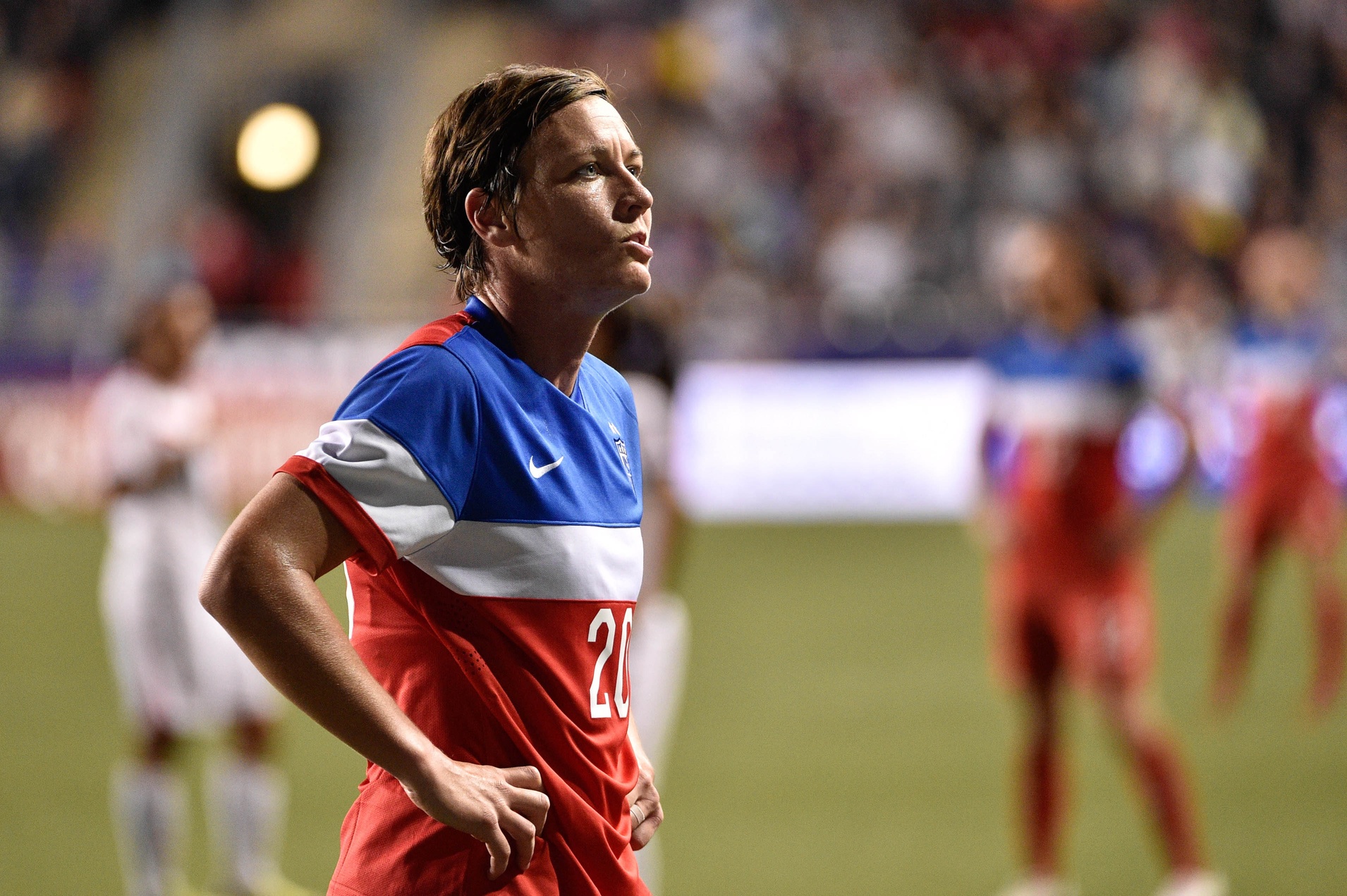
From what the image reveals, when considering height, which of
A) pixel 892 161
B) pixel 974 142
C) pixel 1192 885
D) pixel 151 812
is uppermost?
pixel 974 142

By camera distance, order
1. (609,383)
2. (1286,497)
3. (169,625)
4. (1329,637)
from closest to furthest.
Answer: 1. (609,383)
2. (169,625)
3. (1329,637)
4. (1286,497)

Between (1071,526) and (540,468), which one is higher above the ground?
(540,468)

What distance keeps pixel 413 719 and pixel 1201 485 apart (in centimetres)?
1434

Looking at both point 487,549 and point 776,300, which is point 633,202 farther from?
point 776,300

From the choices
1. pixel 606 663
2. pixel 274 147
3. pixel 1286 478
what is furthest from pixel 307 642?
pixel 1286 478

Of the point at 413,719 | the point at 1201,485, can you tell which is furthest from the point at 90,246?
the point at 413,719

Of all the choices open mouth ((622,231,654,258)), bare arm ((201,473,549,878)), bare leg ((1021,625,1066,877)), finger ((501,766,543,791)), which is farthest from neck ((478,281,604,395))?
bare leg ((1021,625,1066,877))

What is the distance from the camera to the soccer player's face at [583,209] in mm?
2045

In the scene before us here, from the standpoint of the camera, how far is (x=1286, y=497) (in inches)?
374

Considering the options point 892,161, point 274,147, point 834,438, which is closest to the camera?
point 274,147

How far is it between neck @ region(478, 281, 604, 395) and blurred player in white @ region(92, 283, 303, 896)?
3.67 metres

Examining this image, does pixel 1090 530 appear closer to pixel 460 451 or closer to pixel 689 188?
pixel 460 451

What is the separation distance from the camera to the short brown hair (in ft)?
6.67

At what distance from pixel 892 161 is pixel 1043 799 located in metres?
14.3
